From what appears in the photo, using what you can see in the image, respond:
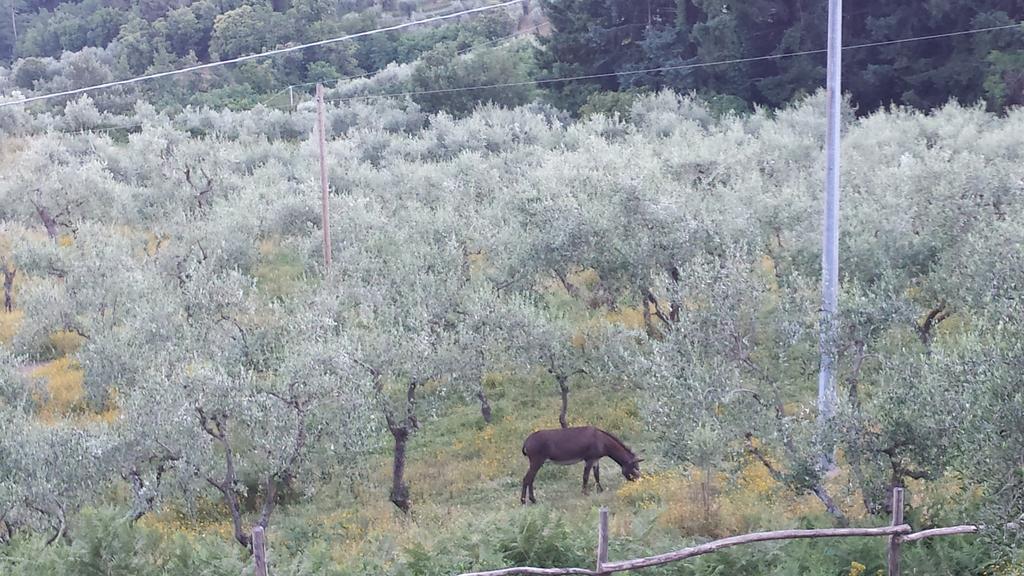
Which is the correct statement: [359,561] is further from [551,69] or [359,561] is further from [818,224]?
[551,69]

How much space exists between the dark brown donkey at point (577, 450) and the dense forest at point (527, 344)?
47 cm

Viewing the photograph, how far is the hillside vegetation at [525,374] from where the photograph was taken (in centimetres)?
1209

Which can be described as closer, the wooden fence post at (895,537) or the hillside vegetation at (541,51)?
the wooden fence post at (895,537)

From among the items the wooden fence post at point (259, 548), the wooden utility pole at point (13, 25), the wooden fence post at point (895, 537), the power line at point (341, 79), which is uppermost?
the wooden utility pole at point (13, 25)

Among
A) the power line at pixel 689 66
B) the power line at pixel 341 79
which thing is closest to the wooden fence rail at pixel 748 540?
the power line at pixel 689 66

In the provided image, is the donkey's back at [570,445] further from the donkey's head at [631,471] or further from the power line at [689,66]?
the power line at [689,66]

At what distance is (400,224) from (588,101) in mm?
27122

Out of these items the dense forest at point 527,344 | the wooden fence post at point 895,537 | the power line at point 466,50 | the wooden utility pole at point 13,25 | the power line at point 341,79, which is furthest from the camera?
the wooden utility pole at point 13,25

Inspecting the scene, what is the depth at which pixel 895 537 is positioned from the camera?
1084cm

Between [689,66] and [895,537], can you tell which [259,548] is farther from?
[689,66]

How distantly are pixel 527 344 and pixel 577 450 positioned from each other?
2602 millimetres

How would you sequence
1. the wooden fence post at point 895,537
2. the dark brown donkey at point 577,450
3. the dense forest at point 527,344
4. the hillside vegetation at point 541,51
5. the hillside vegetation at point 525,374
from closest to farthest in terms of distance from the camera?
the wooden fence post at point 895,537 < the hillside vegetation at point 525,374 < the dense forest at point 527,344 < the dark brown donkey at point 577,450 < the hillside vegetation at point 541,51

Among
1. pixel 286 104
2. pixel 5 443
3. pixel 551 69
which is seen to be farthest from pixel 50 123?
pixel 5 443

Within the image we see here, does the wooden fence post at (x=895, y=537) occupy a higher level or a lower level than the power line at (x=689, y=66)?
lower
